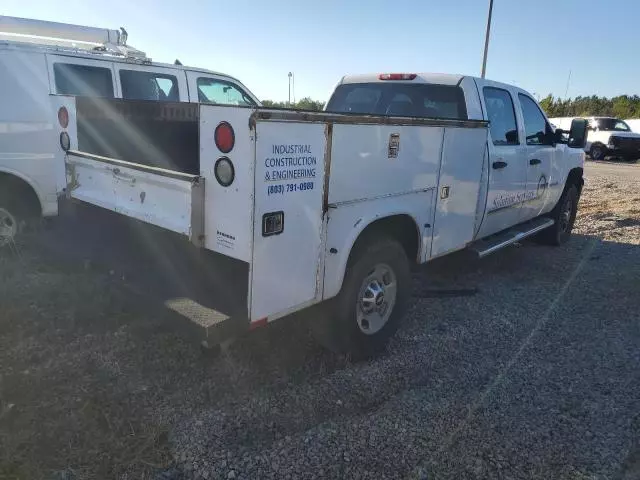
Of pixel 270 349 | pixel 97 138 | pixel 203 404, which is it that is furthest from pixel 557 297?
pixel 97 138

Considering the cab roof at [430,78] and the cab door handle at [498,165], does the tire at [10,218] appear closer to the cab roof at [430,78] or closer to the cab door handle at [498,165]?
the cab roof at [430,78]

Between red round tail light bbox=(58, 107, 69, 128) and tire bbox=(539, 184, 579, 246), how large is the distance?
6.22 m

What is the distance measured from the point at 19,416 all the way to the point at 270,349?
1569mm

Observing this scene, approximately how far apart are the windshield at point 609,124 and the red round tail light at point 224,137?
85.7ft

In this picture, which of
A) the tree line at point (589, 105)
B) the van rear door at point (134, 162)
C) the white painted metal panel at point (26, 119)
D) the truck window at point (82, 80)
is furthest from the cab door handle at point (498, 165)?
the tree line at point (589, 105)

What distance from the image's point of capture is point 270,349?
3.63 meters

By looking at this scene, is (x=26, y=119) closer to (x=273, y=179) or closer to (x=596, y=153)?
(x=273, y=179)

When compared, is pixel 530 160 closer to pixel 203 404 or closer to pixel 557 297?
pixel 557 297

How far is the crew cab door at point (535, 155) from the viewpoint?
5641 millimetres

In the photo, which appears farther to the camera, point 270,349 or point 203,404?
point 270,349

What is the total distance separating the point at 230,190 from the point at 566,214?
21.2 feet

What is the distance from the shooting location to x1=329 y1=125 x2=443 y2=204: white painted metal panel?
2.91 m

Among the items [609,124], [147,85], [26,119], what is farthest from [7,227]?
[609,124]

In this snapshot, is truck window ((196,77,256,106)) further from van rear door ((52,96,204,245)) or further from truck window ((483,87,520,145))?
truck window ((483,87,520,145))
